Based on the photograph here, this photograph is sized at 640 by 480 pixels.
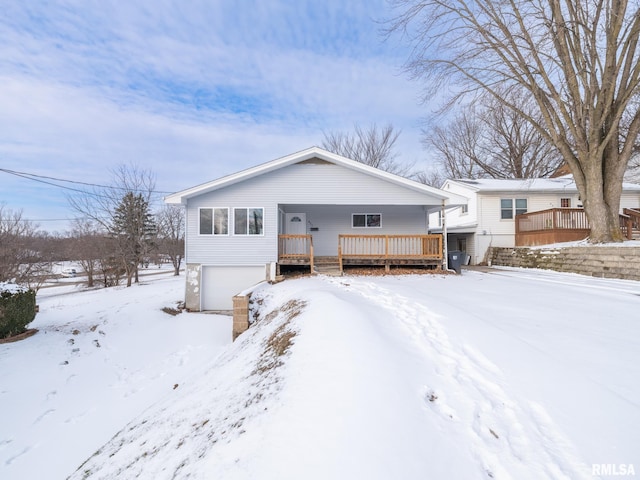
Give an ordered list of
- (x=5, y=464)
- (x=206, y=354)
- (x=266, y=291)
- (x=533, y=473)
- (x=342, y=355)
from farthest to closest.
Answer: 1. (x=266, y=291)
2. (x=206, y=354)
3. (x=5, y=464)
4. (x=342, y=355)
5. (x=533, y=473)

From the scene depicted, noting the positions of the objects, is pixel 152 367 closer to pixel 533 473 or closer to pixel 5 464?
pixel 5 464

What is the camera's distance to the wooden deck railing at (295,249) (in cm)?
1181

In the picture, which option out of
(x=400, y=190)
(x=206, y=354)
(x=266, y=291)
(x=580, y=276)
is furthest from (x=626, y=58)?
(x=206, y=354)

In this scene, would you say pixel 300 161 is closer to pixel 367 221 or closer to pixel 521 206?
pixel 367 221

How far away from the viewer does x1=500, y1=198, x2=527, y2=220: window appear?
17.3m

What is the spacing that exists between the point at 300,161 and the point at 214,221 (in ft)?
13.1

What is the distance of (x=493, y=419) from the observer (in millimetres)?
2377

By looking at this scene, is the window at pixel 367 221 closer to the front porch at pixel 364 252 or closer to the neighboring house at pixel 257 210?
the front porch at pixel 364 252

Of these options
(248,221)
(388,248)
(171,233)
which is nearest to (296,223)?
(248,221)

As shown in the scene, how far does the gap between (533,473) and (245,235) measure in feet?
35.9

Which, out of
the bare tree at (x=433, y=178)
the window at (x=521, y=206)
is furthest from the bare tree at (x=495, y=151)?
the window at (x=521, y=206)

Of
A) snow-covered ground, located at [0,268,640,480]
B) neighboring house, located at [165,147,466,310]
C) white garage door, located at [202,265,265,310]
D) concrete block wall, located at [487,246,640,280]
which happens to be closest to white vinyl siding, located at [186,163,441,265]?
neighboring house, located at [165,147,466,310]

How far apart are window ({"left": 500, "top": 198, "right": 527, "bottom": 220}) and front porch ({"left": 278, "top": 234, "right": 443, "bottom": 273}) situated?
7.36m

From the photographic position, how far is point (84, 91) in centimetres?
1343
